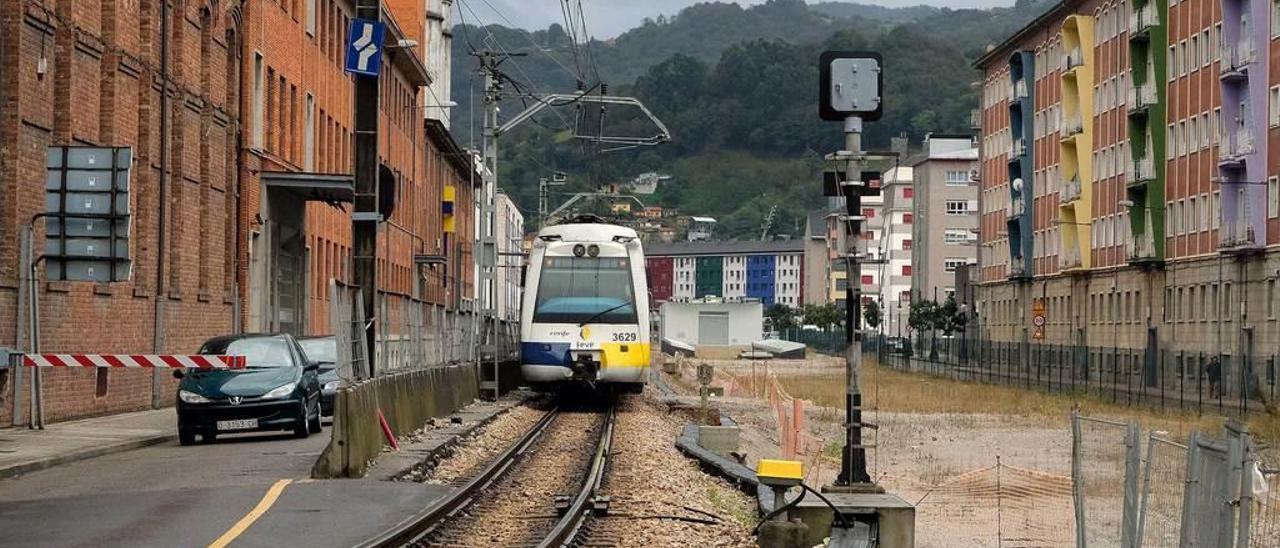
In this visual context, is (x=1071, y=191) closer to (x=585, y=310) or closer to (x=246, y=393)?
(x=585, y=310)

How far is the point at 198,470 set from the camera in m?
22.3

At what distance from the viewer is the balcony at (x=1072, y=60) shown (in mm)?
87875

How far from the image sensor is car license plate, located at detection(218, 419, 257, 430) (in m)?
27.5

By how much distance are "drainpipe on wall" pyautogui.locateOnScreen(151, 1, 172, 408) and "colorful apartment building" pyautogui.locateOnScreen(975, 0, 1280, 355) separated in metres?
33.7

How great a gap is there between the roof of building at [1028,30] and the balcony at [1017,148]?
185 inches

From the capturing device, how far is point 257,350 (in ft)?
94.0

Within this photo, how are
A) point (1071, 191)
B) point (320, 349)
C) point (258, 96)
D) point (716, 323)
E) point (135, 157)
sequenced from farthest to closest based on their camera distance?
point (716, 323) < point (1071, 191) < point (258, 96) < point (135, 157) < point (320, 349)

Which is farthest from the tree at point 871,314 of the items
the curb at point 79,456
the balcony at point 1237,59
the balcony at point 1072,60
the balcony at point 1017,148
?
the curb at point 79,456

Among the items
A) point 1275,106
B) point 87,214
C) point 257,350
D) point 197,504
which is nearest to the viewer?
point 197,504

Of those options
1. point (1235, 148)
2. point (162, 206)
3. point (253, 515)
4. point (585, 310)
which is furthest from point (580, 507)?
point (1235, 148)

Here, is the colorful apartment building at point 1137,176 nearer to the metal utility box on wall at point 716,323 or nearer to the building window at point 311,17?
the metal utility box on wall at point 716,323

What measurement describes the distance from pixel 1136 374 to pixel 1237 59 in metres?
12.6

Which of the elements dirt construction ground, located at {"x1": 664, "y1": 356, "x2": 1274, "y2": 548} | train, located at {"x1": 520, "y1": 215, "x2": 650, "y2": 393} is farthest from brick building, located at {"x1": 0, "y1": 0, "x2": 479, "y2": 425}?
dirt construction ground, located at {"x1": 664, "y1": 356, "x2": 1274, "y2": 548}

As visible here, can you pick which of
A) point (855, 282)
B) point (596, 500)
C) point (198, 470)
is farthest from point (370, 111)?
point (855, 282)
